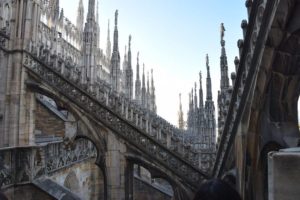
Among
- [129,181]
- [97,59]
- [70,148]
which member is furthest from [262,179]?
[97,59]

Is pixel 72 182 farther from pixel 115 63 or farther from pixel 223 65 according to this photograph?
pixel 115 63

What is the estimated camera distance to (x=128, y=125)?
10.8 m

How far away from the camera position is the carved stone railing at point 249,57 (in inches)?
204

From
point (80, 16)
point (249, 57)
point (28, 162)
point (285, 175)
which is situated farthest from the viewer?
point (80, 16)

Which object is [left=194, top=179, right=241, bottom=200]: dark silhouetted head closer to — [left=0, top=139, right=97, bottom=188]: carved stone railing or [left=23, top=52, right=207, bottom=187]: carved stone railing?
[left=23, top=52, right=207, bottom=187]: carved stone railing

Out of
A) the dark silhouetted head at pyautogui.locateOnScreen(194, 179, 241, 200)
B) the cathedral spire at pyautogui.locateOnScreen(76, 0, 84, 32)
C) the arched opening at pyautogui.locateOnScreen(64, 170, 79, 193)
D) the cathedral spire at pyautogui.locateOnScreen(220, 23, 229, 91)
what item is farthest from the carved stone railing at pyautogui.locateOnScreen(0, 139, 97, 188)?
the cathedral spire at pyautogui.locateOnScreen(76, 0, 84, 32)

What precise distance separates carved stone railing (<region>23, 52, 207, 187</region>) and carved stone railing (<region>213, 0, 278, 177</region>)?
7.54 feet

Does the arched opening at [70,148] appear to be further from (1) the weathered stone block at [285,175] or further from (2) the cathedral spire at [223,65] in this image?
(1) the weathered stone block at [285,175]

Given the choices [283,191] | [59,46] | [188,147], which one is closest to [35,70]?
[188,147]

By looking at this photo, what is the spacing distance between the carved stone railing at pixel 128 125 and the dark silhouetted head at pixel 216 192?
27.2 ft

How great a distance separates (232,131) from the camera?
7.72 metres

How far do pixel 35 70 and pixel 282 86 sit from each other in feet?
29.0

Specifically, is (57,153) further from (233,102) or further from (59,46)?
(59,46)

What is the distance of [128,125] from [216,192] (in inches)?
350
